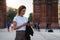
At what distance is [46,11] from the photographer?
170 ft

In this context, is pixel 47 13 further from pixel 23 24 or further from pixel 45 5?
pixel 23 24

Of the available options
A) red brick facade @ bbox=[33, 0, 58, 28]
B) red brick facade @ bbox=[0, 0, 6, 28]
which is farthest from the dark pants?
red brick facade @ bbox=[0, 0, 6, 28]

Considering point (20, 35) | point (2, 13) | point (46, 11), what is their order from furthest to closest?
1. point (46, 11)
2. point (2, 13)
3. point (20, 35)

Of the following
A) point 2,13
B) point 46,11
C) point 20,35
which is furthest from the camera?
point 46,11

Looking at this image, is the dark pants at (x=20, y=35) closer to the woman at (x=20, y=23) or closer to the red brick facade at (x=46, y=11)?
the woman at (x=20, y=23)

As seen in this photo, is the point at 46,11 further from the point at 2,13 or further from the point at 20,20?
the point at 20,20

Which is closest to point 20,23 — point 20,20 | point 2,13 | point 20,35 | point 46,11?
point 20,20

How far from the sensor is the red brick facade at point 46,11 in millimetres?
50925

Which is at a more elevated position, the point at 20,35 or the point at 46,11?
the point at 20,35

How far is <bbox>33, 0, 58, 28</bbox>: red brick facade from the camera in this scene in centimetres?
5092

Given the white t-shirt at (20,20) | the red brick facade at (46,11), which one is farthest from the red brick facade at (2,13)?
→ the white t-shirt at (20,20)

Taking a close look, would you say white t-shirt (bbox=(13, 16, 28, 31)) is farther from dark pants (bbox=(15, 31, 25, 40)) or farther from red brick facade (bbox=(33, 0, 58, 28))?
red brick facade (bbox=(33, 0, 58, 28))

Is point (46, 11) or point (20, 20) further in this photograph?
point (46, 11)

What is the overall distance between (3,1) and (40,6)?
6.70 meters
